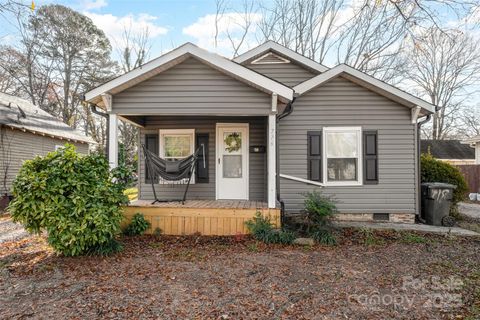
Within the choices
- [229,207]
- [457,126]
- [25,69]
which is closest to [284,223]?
[229,207]

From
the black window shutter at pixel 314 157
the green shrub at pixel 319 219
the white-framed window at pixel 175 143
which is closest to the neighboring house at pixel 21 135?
the white-framed window at pixel 175 143

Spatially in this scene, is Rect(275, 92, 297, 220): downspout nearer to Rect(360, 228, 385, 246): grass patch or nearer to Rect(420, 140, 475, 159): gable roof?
Rect(360, 228, 385, 246): grass patch

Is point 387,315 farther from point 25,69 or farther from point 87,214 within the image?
point 25,69

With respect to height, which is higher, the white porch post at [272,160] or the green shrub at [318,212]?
the white porch post at [272,160]

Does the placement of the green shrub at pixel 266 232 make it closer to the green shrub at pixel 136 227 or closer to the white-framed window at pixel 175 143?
the green shrub at pixel 136 227

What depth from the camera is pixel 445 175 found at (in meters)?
7.09

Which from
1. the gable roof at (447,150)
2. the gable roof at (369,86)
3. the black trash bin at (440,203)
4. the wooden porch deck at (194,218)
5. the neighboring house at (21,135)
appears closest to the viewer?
the wooden porch deck at (194,218)

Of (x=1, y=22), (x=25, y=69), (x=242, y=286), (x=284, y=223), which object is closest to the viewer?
(x=242, y=286)

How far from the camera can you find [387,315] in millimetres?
2623

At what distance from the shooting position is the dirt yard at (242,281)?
2695 mm

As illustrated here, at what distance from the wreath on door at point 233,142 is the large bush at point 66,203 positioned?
3.20 meters

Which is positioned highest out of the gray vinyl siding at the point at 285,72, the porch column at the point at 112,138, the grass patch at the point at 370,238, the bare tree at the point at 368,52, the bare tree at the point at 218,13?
the bare tree at the point at 218,13

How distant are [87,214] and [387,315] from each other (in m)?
3.82

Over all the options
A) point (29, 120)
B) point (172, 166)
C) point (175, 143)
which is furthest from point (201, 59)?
point (29, 120)
